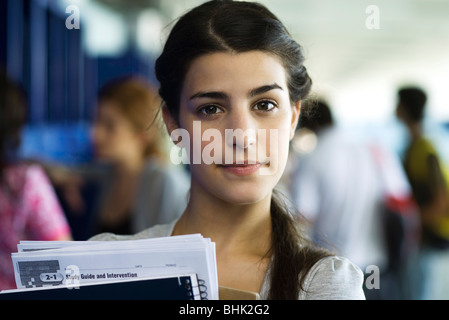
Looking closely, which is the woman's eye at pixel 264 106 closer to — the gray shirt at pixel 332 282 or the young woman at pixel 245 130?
the young woman at pixel 245 130

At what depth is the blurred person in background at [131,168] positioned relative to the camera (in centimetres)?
303

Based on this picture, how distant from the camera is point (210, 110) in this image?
1138 millimetres

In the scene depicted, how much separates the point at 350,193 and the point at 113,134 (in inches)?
55.6

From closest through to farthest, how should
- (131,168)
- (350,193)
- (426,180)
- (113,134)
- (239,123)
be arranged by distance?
1. (239,123)
2. (113,134)
3. (131,168)
4. (350,193)
5. (426,180)

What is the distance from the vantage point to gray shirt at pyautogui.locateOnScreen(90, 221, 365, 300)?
3.68 feet

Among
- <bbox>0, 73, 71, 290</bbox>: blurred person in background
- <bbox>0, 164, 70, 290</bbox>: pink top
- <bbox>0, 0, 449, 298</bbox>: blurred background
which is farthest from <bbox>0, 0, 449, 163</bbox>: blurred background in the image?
<bbox>0, 164, 70, 290</bbox>: pink top

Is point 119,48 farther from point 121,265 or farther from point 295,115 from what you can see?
point 121,265

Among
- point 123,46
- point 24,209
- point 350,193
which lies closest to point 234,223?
point 24,209

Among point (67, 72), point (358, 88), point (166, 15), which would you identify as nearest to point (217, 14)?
point (67, 72)

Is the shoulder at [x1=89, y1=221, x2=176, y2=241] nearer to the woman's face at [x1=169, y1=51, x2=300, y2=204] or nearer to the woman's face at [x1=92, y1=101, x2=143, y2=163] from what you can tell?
the woman's face at [x1=169, y1=51, x2=300, y2=204]

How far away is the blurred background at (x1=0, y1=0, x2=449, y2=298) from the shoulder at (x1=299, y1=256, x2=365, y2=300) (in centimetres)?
42

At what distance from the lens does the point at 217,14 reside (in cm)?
120

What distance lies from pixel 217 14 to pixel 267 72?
153 millimetres

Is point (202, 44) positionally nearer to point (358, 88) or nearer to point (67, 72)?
point (67, 72)
